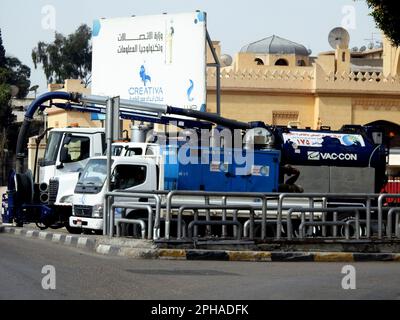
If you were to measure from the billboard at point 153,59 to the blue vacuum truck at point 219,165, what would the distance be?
4.72 meters

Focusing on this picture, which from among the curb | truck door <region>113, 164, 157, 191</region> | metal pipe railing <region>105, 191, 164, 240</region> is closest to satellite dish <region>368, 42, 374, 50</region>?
truck door <region>113, 164, 157, 191</region>

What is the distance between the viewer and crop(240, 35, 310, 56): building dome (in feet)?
167

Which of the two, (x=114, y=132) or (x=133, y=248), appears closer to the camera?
(x=133, y=248)

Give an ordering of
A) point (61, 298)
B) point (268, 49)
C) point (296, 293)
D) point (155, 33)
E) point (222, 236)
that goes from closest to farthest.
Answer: point (61, 298), point (296, 293), point (222, 236), point (155, 33), point (268, 49)

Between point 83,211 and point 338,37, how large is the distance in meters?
26.7

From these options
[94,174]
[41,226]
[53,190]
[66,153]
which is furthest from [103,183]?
[41,226]

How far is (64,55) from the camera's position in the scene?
243 ft

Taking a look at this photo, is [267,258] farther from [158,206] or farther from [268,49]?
[268,49]

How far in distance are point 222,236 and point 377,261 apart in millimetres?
2825

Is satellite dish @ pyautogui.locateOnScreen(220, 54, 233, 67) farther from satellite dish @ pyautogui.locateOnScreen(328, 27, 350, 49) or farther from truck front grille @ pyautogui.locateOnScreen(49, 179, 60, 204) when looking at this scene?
truck front grille @ pyautogui.locateOnScreen(49, 179, 60, 204)

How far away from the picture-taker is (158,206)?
52.2 feet

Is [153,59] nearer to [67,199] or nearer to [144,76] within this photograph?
[144,76]

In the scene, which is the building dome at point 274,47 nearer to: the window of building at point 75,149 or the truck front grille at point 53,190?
the window of building at point 75,149

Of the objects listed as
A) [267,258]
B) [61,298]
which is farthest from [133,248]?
[61,298]
